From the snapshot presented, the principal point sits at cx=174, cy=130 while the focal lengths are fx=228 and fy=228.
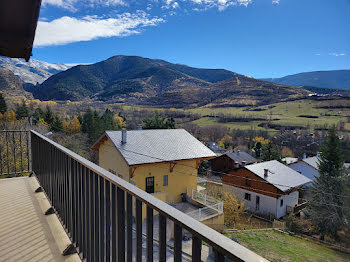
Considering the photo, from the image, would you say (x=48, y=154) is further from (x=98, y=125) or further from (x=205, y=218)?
(x=98, y=125)

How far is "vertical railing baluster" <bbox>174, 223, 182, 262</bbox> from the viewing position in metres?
0.67

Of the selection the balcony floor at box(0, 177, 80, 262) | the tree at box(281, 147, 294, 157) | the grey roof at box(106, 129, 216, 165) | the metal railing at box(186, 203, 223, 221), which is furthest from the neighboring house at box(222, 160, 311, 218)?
the tree at box(281, 147, 294, 157)

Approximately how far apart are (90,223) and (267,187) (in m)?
20.8

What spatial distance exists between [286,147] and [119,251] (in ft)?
177

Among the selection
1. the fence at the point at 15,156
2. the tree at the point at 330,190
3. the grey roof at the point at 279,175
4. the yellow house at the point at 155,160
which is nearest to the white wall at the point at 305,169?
the tree at the point at 330,190

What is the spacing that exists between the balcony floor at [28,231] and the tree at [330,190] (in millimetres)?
20887

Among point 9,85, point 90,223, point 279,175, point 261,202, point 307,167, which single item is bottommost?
point 261,202

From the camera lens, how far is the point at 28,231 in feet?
6.54

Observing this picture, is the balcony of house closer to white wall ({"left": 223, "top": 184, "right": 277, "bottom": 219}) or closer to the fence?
the fence

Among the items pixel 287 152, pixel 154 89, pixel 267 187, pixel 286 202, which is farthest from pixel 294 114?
pixel 267 187

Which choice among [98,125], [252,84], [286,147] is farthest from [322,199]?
[252,84]

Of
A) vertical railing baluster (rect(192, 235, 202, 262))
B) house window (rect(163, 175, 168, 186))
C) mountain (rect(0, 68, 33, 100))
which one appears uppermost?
mountain (rect(0, 68, 33, 100))

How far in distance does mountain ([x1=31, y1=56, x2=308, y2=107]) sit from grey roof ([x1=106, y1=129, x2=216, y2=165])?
7264cm

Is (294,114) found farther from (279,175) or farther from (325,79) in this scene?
(325,79)
